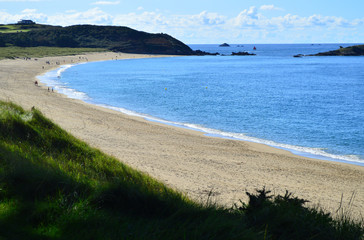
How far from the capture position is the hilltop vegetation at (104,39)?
131125 millimetres

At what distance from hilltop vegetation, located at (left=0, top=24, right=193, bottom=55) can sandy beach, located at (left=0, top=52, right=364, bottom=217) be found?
11574 centimetres

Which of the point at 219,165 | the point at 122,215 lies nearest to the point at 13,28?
the point at 219,165

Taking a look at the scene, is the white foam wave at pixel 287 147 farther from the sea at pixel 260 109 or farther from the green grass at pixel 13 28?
the green grass at pixel 13 28

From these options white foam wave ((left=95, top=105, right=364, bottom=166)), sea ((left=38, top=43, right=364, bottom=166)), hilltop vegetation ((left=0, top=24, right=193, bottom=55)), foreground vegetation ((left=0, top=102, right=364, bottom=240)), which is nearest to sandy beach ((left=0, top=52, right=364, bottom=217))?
white foam wave ((left=95, top=105, right=364, bottom=166))

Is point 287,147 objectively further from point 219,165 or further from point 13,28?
point 13,28

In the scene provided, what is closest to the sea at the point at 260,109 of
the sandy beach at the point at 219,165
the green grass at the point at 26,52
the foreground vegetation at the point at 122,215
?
the sandy beach at the point at 219,165

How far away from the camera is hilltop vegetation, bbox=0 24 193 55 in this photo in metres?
131

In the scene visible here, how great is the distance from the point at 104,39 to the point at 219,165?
140m

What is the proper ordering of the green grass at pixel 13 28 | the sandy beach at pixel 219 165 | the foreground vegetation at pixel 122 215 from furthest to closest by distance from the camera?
1. the green grass at pixel 13 28
2. the sandy beach at pixel 219 165
3. the foreground vegetation at pixel 122 215

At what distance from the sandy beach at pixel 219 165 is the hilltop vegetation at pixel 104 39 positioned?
116 meters

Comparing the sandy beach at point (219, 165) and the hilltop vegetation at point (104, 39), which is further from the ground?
the hilltop vegetation at point (104, 39)

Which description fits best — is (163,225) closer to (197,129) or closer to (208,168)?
(208,168)

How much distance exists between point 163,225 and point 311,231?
6.35ft

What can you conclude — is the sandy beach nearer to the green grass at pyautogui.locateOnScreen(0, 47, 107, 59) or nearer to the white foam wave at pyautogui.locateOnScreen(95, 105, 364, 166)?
Answer: the white foam wave at pyautogui.locateOnScreen(95, 105, 364, 166)
